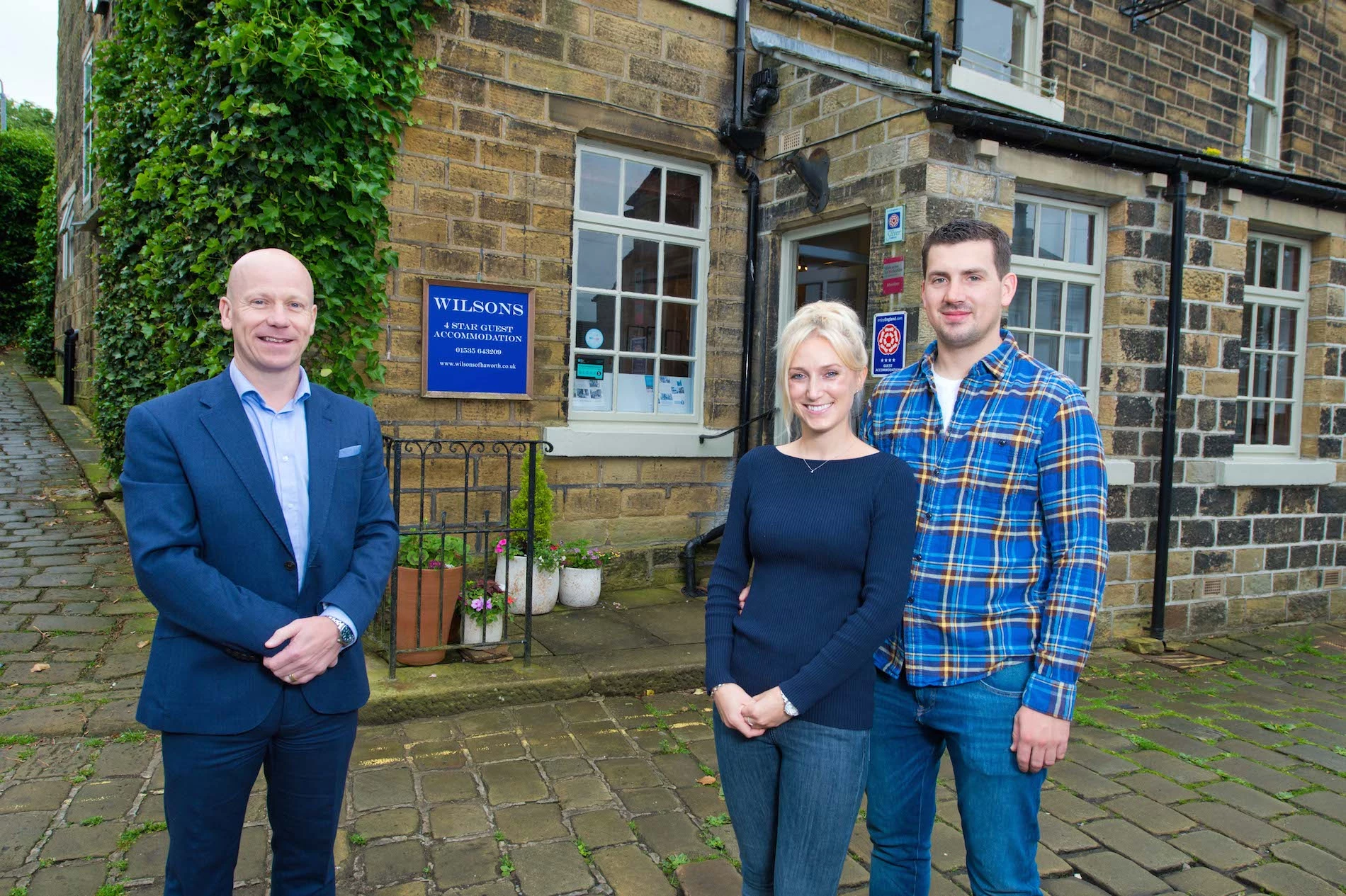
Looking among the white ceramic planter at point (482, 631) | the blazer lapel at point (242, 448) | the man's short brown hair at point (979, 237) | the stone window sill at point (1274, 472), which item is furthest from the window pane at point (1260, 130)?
the blazer lapel at point (242, 448)

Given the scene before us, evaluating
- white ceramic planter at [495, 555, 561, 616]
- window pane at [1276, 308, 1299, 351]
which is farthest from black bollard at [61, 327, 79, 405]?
window pane at [1276, 308, 1299, 351]

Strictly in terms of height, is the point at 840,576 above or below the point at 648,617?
above

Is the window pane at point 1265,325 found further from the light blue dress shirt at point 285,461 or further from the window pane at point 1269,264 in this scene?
the light blue dress shirt at point 285,461

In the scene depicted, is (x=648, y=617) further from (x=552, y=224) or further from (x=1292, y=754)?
(x=1292, y=754)

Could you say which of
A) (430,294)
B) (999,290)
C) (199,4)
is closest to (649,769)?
(999,290)

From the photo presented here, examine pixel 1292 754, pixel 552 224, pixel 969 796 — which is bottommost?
pixel 1292 754

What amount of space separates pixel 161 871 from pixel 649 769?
179 cm

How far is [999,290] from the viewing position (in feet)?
6.89

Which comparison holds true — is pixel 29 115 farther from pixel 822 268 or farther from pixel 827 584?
pixel 827 584

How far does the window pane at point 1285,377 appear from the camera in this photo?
7277 mm

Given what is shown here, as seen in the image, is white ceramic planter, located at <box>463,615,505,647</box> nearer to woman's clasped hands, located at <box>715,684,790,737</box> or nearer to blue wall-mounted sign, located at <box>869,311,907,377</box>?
blue wall-mounted sign, located at <box>869,311,907,377</box>

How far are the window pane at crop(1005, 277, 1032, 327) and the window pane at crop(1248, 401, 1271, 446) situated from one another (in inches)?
96.7

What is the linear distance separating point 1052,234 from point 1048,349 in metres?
0.78

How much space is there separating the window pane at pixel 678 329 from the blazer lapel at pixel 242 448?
4.85m
